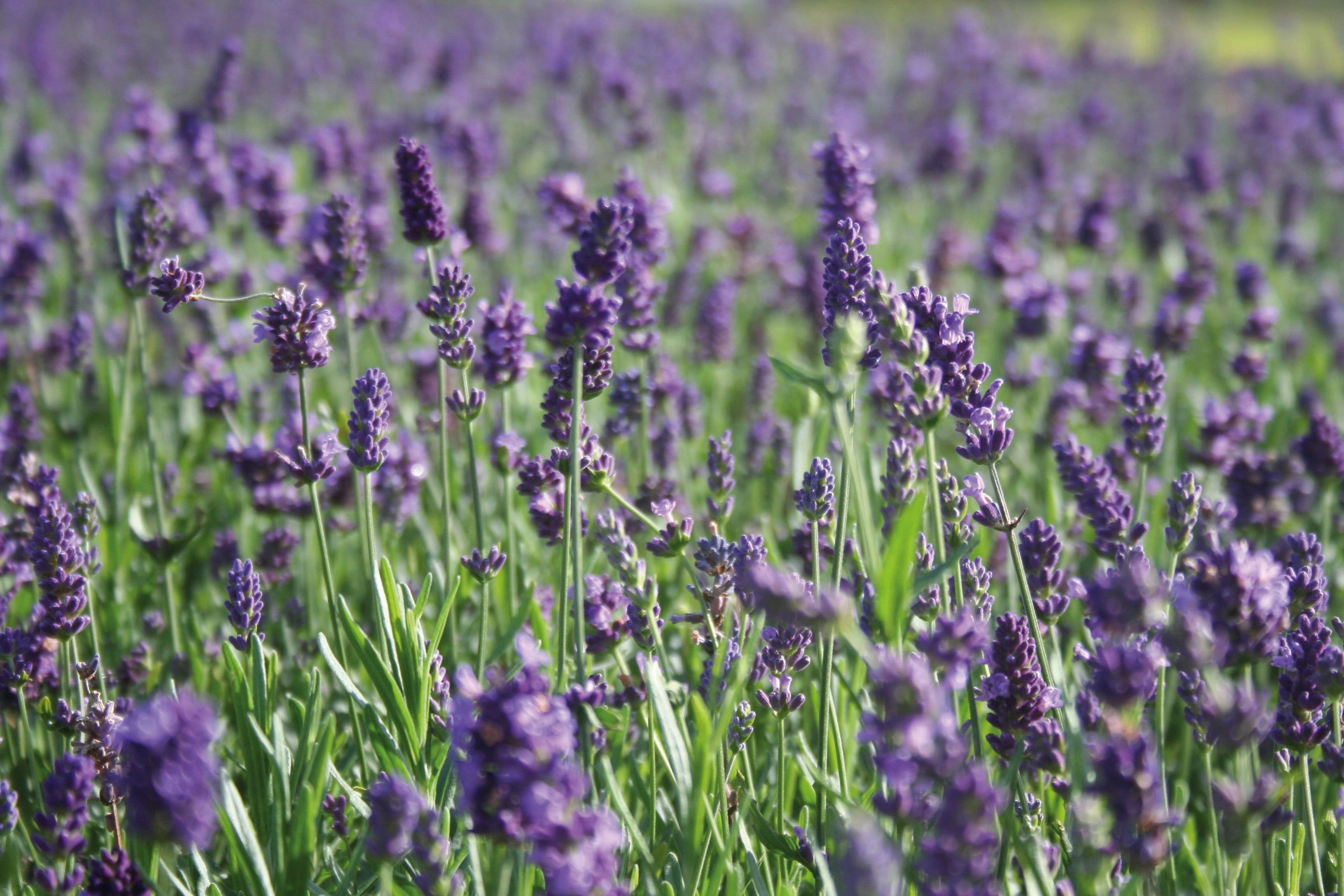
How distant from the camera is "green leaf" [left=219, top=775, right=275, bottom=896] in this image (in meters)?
1.68

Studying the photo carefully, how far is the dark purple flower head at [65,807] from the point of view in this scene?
1782mm

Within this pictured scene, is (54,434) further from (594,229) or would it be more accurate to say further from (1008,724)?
(1008,724)

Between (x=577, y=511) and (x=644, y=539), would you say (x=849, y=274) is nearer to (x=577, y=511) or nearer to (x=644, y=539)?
(x=577, y=511)

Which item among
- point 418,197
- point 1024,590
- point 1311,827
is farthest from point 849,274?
point 1311,827

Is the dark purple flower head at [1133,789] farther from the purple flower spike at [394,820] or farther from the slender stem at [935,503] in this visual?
the purple flower spike at [394,820]

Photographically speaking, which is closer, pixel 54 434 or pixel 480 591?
pixel 480 591

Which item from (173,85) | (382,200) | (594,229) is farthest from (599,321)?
(173,85)

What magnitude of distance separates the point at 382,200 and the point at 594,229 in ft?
12.5

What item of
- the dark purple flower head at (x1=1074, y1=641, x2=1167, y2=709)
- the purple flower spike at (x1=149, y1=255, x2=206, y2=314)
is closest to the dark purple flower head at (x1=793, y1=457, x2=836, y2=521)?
the dark purple flower head at (x1=1074, y1=641, x2=1167, y2=709)

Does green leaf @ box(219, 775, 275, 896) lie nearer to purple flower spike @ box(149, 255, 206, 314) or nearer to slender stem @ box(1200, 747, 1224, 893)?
purple flower spike @ box(149, 255, 206, 314)

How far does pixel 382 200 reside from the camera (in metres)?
5.39

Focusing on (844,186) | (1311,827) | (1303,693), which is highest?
(844,186)

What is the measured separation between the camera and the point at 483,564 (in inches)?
86.3

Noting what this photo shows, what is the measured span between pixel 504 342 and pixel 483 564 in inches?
20.0
